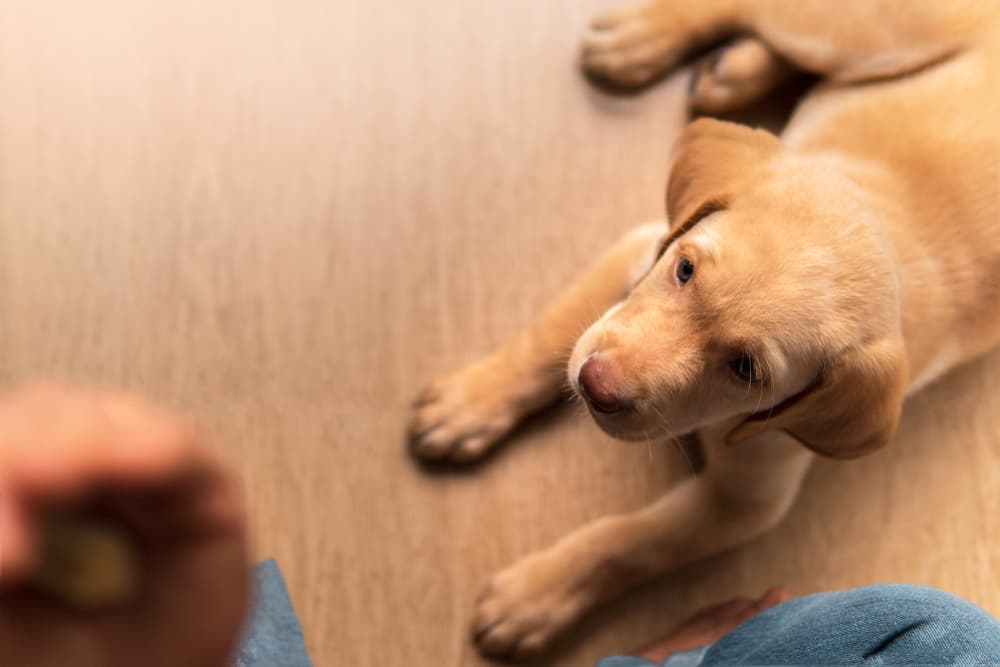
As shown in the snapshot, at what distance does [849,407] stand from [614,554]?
1.75 feet

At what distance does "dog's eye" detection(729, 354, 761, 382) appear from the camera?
1114mm

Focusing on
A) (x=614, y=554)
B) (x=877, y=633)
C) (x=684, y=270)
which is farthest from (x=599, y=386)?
(x=877, y=633)

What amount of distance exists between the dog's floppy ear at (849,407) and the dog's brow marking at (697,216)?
27 centimetres

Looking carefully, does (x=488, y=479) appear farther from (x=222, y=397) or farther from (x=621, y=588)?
(x=222, y=397)

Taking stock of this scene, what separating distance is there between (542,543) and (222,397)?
0.67 metres

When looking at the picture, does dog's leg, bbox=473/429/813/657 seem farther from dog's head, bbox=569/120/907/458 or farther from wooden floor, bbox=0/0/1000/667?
dog's head, bbox=569/120/907/458

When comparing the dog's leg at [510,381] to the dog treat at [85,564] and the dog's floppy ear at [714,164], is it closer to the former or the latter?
the dog's floppy ear at [714,164]

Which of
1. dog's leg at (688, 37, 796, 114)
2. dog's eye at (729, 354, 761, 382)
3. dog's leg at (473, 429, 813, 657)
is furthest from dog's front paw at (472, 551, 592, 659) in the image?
dog's leg at (688, 37, 796, 114)

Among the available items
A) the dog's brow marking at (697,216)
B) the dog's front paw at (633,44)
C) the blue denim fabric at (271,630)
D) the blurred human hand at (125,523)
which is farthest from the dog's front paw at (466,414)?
the blurred human hand at (125,523)

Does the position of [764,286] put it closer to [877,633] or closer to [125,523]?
[877,633]

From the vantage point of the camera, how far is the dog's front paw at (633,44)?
1.72 metres

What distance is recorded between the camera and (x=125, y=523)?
401 millimetres

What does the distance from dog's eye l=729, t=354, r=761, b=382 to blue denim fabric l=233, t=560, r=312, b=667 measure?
2.60 ft

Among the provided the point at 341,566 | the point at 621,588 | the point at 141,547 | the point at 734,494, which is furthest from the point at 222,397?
the point at 141,547
